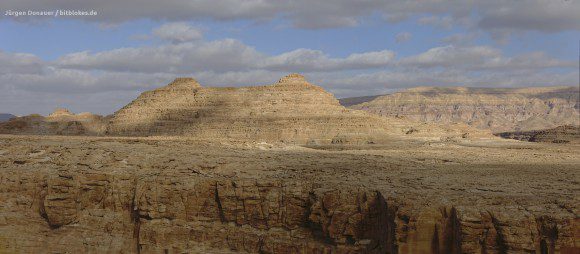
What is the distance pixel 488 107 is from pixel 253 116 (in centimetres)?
12151

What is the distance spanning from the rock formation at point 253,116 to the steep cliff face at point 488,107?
8983cm

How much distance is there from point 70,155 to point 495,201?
1582 cm

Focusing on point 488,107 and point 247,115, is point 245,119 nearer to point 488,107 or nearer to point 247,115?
point 247,115

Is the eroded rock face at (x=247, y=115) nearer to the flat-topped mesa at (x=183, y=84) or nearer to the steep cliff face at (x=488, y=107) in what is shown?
the flat-topped mesa at (x=183, y=84)

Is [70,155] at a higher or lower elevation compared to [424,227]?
higher

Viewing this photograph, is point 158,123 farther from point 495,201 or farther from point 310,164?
point 495,201

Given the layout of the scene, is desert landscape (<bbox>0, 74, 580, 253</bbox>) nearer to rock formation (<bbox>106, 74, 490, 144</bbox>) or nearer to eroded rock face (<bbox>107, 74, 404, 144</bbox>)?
rock formation (<bbox>106, 74, 490, 144</bbox>)

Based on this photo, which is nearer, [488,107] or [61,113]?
[61,113]

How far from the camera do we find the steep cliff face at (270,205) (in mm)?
14398

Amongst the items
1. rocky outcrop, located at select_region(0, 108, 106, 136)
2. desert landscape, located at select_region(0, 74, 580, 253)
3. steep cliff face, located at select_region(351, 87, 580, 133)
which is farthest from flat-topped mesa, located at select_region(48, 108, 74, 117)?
steep cliff face, located at select_region(351, 87, 580, 133)

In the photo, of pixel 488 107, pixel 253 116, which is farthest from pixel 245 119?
pixel 488 107

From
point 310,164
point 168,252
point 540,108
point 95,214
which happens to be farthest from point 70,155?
point 540,108

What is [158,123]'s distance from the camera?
5578 centimetres

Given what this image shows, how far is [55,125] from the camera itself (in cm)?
6084
